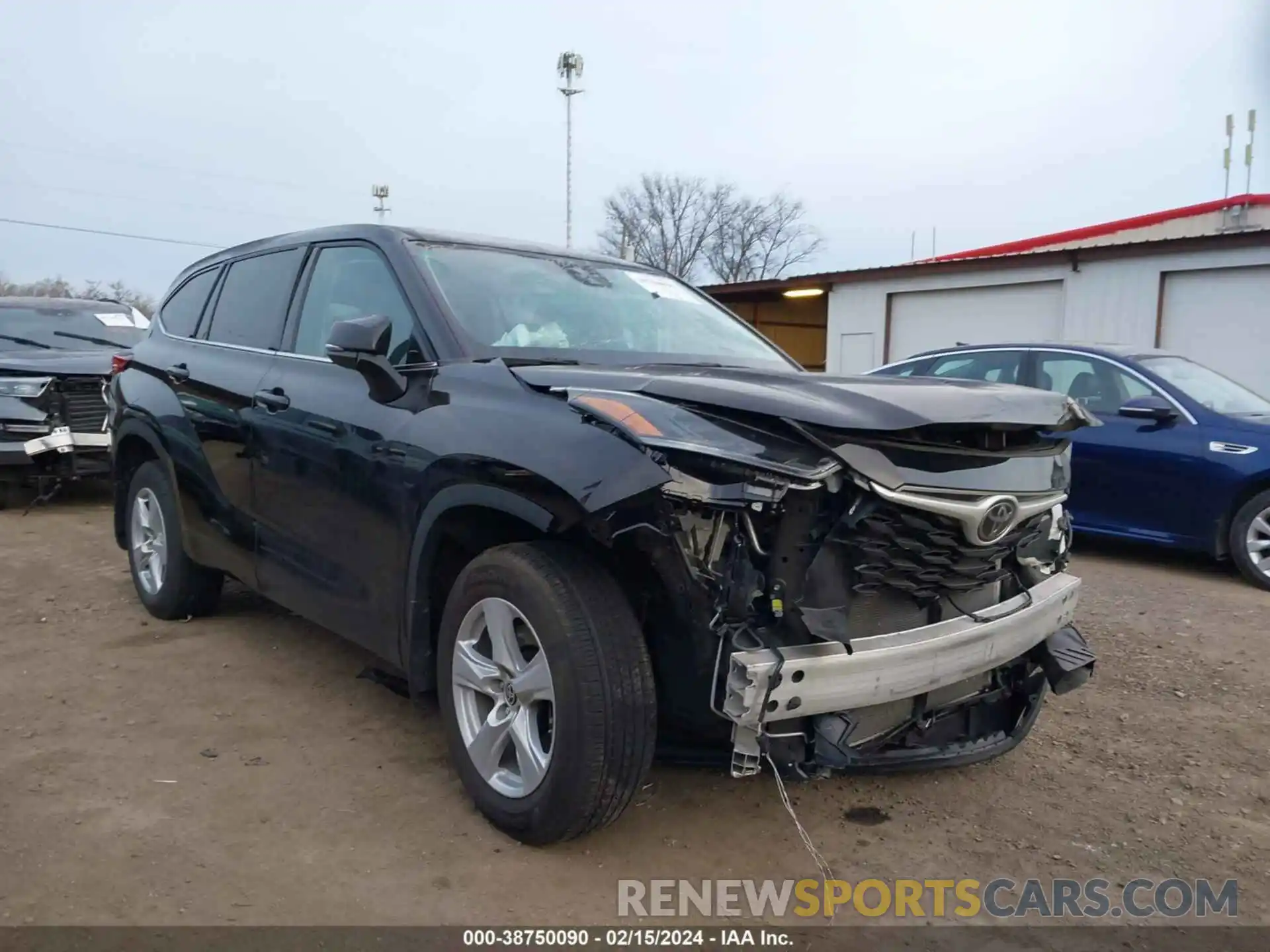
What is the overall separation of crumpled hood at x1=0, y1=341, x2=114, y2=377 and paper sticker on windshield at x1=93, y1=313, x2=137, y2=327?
0.83 m

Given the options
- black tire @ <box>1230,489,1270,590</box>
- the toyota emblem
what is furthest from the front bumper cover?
black tire @ <box>1230,489,1270,590</box>

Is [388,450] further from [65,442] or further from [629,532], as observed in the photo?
[65,442]

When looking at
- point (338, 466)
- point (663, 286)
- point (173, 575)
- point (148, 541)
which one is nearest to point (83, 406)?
point (148, 541)

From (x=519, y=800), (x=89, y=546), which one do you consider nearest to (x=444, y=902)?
(x=519, y=800)

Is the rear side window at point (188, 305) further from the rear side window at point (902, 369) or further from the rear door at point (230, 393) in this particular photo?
the rear side window at point (902, 369)

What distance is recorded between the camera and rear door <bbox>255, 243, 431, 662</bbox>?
3.21 meters

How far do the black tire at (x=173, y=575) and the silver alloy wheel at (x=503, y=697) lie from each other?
7.79ft

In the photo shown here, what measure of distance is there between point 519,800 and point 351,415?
1.47 m

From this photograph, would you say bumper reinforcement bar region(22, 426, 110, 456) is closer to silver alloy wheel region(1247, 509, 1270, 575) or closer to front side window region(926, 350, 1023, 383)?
front side window region(926, 350, 1023, 383)

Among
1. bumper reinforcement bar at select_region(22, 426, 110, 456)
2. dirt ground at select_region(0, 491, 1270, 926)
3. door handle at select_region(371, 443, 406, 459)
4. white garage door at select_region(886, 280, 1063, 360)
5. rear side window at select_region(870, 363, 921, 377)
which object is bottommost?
dirt ground at select_region(0, 491, 1270, 926)

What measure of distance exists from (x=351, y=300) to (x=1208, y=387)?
603 centimetres

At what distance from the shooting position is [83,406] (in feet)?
27.2

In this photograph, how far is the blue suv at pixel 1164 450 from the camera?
6.18 metres

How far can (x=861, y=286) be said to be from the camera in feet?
54.0
